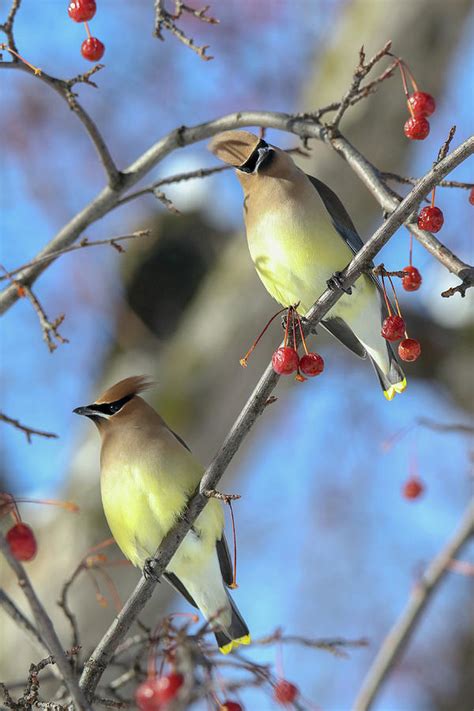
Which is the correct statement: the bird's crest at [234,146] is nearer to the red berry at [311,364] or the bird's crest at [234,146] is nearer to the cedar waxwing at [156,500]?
the cedar waxwing at [156,500]

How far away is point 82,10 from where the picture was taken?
8.09 feet

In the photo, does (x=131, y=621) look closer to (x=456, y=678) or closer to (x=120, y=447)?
(x=120, y=447)

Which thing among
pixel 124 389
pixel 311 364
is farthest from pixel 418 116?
pixel 124 389

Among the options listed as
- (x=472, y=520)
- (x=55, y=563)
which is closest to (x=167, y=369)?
(x=55, y=563)

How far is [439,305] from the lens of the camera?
6199mm

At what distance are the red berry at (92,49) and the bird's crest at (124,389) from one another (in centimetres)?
105

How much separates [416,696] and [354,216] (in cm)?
371

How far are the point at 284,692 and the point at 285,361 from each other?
0.71 meters

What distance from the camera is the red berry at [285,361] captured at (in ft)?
6.80

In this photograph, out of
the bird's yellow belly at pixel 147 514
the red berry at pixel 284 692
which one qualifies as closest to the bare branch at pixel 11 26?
the bird's yellow belly at pixel 147 514

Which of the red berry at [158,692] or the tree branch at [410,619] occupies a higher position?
the tree branch at [410,619]

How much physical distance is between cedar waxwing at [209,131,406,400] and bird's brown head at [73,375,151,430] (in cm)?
55

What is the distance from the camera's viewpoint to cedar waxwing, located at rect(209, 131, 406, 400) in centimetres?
291

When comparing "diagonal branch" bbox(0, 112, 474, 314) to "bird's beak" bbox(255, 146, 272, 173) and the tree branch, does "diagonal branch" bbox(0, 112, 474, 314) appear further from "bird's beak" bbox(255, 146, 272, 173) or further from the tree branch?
the tree branch
